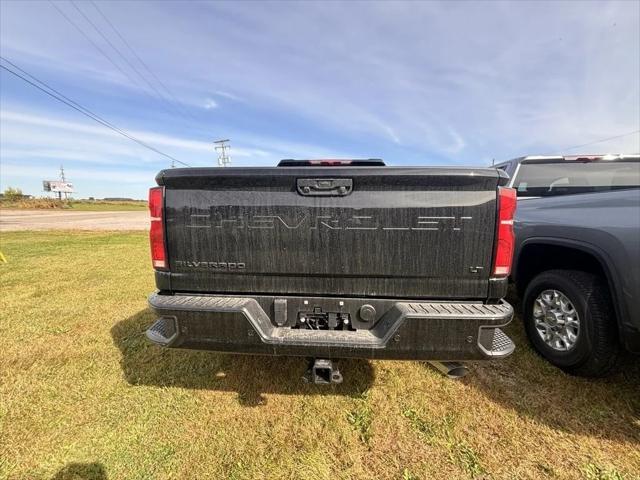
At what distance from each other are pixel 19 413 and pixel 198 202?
2202 millimetres

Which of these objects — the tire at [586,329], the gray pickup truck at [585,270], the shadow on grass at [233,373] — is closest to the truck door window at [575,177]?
the gray pickup truck at [585,270]

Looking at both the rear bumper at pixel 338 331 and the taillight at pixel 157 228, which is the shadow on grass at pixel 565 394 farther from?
the taillight at pixel 157 228

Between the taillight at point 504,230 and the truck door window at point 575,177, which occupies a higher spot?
the truck door window at point 575,177

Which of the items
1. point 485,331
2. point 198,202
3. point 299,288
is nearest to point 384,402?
point 485,331

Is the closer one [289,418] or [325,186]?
[325,186]

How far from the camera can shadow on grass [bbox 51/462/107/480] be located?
6.23 ft

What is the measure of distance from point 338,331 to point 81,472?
179 centimetres

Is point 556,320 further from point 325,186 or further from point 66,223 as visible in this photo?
point 66,223

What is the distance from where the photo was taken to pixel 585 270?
2.88 meters

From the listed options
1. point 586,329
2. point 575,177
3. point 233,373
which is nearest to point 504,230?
point 586,329

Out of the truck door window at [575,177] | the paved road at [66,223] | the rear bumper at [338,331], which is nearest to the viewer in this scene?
the rear bumper at [338,331]

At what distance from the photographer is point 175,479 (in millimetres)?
1887

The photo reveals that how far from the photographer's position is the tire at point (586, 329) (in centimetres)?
256

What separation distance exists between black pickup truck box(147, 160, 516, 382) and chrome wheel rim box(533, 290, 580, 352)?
50.7 inches
